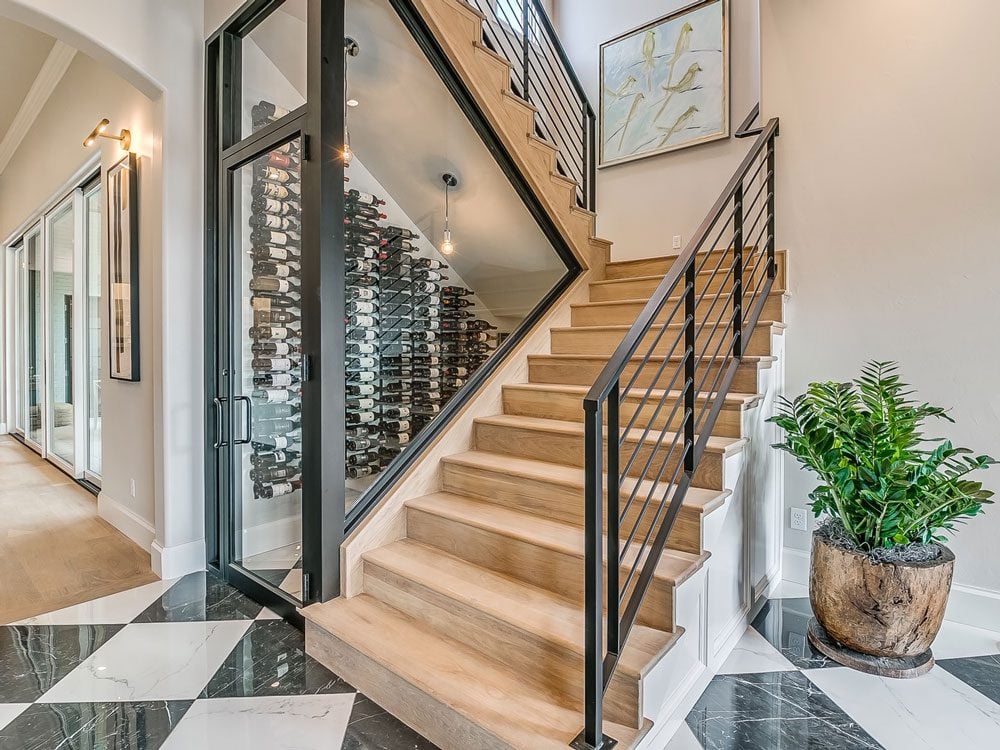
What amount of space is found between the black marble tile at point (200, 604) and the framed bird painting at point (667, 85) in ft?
12.8

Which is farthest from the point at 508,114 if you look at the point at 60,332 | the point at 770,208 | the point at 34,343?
the point at 34,343

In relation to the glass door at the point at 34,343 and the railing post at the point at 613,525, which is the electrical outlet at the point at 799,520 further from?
the glass door at the point at 34,343

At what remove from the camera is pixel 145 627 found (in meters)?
2.24

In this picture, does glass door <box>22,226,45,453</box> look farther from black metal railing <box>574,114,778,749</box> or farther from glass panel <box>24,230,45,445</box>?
black metal railing <box>574,114,778,749</box>

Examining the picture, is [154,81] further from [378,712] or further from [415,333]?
[378,712]

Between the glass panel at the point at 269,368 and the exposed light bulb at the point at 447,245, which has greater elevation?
the exposed light bulb at the point at 447,245

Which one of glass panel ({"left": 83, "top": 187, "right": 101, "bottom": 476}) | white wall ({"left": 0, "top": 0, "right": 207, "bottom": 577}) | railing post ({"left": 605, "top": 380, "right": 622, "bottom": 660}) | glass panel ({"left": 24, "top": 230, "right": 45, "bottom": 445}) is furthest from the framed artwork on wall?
glass panel ({"left": 24, "top": 230, "right": 45, "bottom": 445})

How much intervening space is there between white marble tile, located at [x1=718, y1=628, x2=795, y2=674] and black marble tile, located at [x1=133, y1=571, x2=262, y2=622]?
6.43 ft

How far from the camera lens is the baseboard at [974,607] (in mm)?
2150

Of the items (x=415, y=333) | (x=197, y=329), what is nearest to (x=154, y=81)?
(x=197, y=329)

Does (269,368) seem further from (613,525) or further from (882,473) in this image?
(882,473)

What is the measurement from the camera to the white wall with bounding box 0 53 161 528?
2.91 metres

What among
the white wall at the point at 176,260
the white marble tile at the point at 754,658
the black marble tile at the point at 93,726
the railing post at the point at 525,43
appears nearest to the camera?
the black marble tile at the point at 93,726

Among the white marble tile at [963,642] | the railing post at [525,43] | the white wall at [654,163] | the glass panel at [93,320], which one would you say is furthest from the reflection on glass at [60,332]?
the white marble tile at [963,642]
